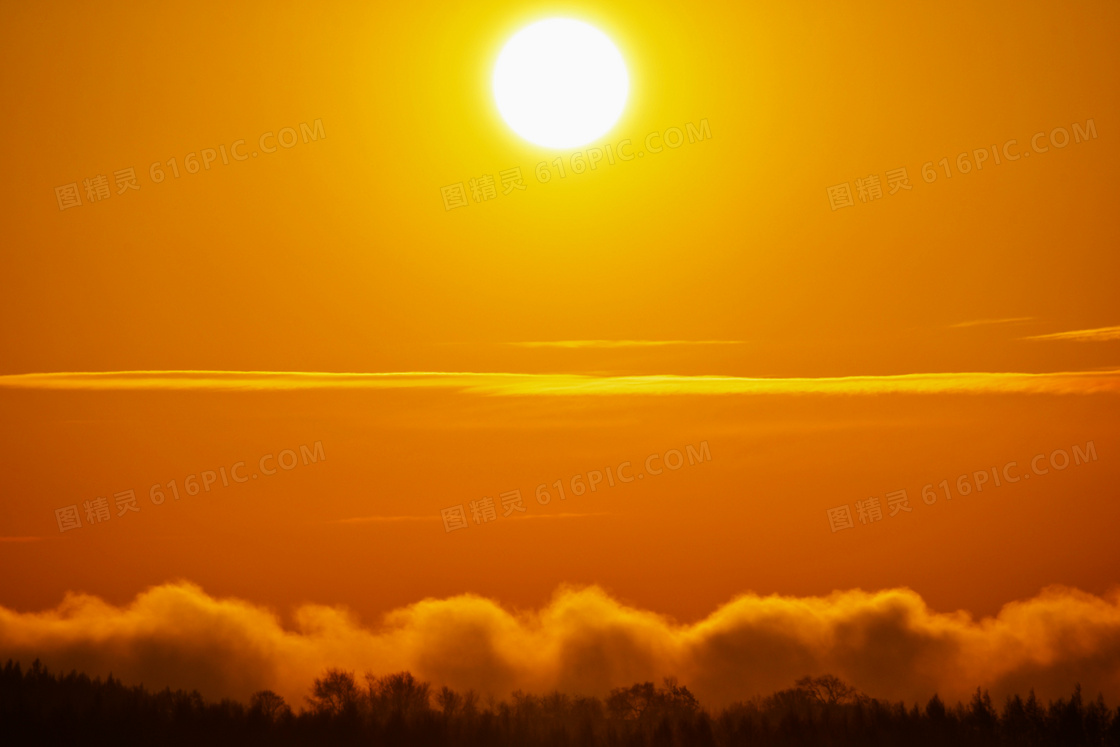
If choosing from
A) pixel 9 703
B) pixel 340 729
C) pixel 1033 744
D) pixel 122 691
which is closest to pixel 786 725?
pixel 1033 744

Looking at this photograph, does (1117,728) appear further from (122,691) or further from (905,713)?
(122,691)

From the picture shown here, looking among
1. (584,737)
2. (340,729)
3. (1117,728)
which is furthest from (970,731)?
(340,729)

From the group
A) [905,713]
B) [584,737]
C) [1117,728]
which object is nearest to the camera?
[1117,728]

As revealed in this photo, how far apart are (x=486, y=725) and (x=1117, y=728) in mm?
34772

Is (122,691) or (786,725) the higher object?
(122,691)

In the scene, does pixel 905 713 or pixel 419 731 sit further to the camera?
pixel 905 713

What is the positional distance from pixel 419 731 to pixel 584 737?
9729mm

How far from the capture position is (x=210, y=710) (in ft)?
250

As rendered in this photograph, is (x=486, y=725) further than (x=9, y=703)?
No

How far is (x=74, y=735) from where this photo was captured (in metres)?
74.3

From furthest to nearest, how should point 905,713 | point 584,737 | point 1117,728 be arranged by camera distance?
point 905,713 → point 584,737 → point 1117,728

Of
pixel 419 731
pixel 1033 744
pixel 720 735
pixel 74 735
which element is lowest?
pixel 1033 744

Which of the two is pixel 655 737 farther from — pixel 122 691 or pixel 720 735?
pixel 122 691

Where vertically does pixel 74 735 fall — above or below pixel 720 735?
above
